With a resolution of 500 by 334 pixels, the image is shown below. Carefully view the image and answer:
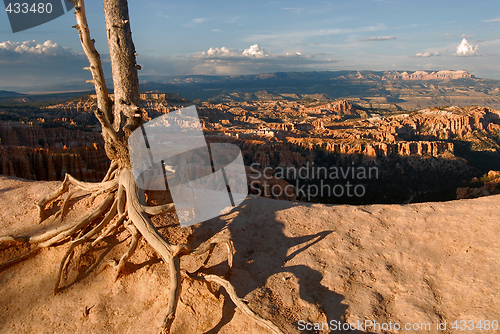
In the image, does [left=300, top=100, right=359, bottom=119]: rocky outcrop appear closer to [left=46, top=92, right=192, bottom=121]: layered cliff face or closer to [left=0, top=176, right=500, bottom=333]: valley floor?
[left=46, top=92, right=192, bottom=121]: layered cliff face

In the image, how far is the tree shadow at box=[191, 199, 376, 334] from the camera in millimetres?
4047

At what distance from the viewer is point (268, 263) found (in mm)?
5094

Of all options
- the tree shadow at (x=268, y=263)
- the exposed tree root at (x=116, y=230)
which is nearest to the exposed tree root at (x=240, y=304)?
the exposed tree root at (x=116, y=230)

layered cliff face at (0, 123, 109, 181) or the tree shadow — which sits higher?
the tree shadow

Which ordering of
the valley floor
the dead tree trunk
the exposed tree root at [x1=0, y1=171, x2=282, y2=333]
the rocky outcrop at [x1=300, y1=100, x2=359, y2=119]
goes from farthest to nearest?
1. the rocky outcrop at [x1=300, y1=100, x2=359, y2=119]
2. the dead tree trunk
3. the exposed tree root at [x1=0, y1=171, x2=282, y2=333]
4. the valley floor

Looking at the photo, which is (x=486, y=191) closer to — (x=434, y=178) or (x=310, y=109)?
(x=434, y=178)

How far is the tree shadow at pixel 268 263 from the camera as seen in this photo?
4.05 meters

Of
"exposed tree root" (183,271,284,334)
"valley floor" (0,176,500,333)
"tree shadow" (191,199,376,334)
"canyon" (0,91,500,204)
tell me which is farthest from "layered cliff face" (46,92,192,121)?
"exposed tree root" (183,271,284,334)

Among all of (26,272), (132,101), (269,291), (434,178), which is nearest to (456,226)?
(269,291)

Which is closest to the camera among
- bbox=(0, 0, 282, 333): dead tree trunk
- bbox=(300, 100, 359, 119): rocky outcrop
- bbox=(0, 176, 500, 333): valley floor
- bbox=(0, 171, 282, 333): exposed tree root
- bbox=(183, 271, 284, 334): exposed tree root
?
bbox=(183, 271, 284, 334): exposed tree root

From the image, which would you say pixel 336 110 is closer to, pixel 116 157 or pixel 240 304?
→ pixel 116 157

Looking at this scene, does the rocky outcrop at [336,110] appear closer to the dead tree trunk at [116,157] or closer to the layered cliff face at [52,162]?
the layered cliff face at [52,162]

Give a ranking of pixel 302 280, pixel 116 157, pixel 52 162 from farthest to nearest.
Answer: pixel 52 162 < pixel 116 157 < pixel 302 280

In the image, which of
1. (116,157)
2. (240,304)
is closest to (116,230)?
(116,157)
